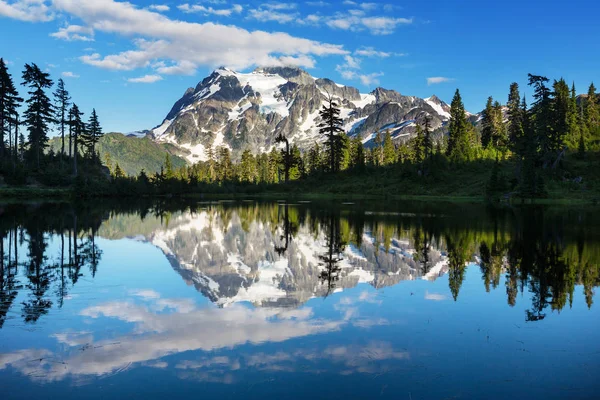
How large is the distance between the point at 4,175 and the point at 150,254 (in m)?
57.8

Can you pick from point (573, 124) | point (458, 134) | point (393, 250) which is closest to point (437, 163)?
point (458, 134)

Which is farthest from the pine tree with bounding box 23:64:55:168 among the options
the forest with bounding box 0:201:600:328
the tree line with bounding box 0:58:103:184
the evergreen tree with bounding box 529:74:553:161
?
the evergreen tree with bounding box 529:74:553:161

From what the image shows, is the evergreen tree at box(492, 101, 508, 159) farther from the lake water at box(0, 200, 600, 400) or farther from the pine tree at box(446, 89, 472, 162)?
the lake water at box(0, 200, 600, 400)

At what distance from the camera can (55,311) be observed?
40.6 feet

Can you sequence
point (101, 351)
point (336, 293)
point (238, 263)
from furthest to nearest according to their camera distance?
1. point (238, 263)
2. point (336, 293)
3. point (101, 351)

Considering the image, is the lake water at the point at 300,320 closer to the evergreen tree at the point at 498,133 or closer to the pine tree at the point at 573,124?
the pine tree at the point at 573,124

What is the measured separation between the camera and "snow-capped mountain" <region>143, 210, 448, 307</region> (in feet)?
49.9

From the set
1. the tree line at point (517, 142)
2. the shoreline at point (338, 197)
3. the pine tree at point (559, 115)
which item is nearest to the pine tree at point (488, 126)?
the tree line at point (517, 142)

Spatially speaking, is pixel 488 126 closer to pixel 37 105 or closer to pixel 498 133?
pixel 498 133

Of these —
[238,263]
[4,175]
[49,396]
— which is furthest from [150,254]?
[4,175]

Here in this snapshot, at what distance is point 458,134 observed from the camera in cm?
10462

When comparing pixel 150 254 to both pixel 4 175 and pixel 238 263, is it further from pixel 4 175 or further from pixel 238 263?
pixel 4 175

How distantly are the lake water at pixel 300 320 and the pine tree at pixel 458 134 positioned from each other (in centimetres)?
7695

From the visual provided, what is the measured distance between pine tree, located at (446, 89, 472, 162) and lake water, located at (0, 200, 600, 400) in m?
76.9
